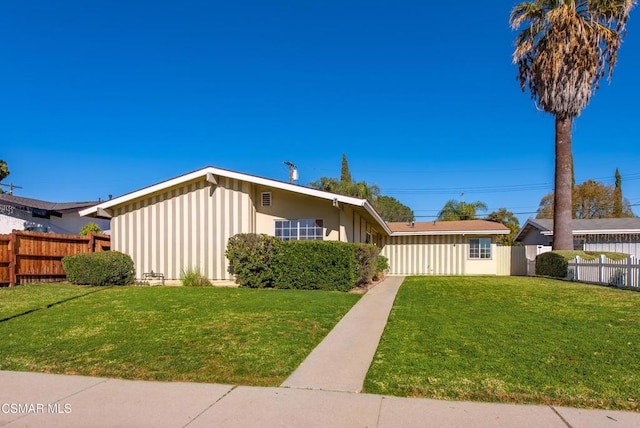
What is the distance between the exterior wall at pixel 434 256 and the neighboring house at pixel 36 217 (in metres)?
17.4

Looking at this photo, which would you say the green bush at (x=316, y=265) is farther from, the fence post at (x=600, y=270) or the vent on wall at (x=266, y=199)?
the fence post at (x=600, y=270)

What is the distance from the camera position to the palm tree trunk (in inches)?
798

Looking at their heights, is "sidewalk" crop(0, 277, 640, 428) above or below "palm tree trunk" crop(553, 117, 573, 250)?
below

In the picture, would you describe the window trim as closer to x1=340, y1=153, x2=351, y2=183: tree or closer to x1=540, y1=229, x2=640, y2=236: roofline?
x1=540, y1=229, x2=640, y2=236: roofline

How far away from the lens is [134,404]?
4324mm

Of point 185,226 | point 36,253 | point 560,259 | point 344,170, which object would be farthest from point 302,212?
point 344,170

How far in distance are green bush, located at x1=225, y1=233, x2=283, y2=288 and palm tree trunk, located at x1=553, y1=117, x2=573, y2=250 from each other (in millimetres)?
14702

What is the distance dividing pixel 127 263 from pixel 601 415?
1411cm

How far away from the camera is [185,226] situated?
14.8 meters

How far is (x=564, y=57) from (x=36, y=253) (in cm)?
2296

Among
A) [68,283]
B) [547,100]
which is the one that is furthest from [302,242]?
[547,100]

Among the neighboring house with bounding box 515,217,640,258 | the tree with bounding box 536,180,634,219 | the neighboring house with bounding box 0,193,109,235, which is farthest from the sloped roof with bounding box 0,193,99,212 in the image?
the tree with bounding box 536,180,634,219

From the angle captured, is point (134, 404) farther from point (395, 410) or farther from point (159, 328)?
point (159, 328)

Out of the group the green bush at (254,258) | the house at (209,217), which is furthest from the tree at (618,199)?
the green bush at (254,258)
